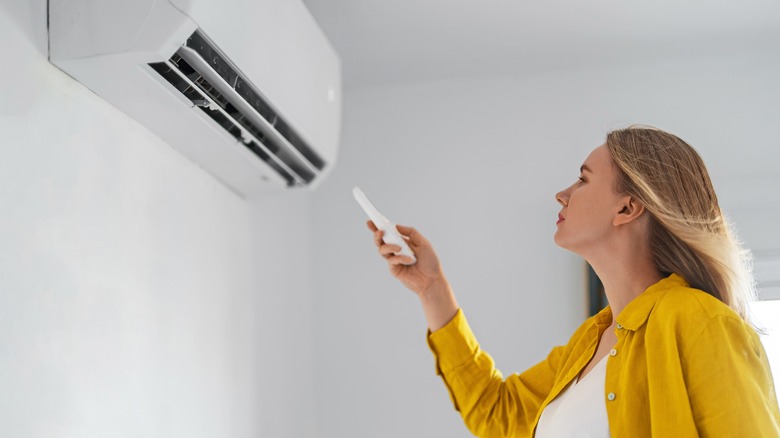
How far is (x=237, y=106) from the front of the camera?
1.58 metres

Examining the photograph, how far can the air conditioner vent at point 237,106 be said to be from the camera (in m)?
1.35

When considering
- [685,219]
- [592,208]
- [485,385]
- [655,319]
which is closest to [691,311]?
[655,319]

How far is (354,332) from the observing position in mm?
2514

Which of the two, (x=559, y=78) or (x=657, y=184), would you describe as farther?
(x=559, y=78)

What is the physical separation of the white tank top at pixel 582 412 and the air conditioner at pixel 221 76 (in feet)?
2.59

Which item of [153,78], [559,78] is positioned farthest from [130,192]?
[559,78]

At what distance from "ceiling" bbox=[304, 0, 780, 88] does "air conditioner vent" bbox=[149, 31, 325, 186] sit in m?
0.45

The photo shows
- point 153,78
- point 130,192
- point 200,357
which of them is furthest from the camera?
point 200,357

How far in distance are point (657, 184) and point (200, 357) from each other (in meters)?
1.06

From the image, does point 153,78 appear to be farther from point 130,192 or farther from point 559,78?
point 559,78

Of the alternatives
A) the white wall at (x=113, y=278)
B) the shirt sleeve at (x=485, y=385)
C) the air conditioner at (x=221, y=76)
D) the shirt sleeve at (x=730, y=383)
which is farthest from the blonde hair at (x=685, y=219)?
the white wall at (x=113, y=278)

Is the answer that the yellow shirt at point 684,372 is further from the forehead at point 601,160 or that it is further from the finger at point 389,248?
the finger at point 389,248

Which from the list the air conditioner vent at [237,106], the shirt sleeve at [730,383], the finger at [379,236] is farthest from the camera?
the finger at [379,236]

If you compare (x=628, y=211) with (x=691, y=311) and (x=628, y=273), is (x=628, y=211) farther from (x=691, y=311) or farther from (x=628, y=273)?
(x=691, y=311)
